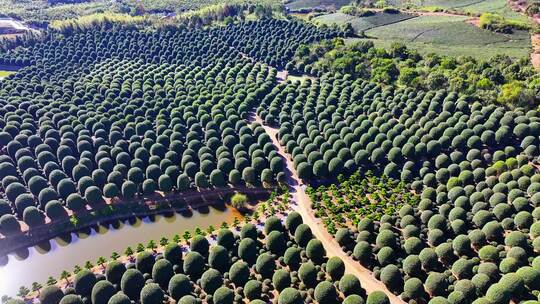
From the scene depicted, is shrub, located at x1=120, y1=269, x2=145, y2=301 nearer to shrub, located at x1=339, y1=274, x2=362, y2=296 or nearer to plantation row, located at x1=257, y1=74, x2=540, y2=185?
shrub, located at x1=339, y1=274, x2=362, y2=296

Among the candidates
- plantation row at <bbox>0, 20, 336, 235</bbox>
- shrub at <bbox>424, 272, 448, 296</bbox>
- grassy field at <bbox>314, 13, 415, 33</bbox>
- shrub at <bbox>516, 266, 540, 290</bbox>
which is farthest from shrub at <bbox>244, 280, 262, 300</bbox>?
grassy field at <bbox>314, 13, 415, 33</bbox>

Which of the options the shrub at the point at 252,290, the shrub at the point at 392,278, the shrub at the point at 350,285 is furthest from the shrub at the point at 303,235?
the shrub at the point at 392,278

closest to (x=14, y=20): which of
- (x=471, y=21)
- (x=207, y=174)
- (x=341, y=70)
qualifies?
(x=341, y=70)

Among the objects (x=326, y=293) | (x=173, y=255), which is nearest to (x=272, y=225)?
(x=173, y=255)

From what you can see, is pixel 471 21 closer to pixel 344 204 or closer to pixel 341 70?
pixel 341 70

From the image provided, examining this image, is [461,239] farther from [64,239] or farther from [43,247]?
[43,247]

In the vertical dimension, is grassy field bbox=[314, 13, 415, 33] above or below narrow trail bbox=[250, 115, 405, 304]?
above
